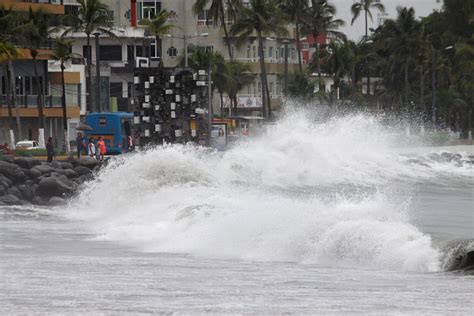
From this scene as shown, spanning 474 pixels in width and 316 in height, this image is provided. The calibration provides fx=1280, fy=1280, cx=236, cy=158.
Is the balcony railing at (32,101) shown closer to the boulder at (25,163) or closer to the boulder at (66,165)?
the boulder at (66,165)

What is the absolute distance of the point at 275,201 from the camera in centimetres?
2512

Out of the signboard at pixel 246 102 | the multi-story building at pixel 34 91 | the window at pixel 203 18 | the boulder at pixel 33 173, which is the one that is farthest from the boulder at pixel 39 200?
the signboard at pixel 246 102

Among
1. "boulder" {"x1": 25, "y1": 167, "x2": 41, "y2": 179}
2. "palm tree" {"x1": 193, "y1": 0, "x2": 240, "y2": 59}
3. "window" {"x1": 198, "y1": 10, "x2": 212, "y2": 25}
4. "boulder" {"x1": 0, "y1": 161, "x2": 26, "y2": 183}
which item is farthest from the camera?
"window" {"x1": 198, "y1": 10, "x2": 212, "y2": 25}

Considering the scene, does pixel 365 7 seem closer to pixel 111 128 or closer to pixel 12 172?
pixel 111 128

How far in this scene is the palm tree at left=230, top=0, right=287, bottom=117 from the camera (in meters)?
92.7

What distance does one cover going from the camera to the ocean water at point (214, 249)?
13.7 meters

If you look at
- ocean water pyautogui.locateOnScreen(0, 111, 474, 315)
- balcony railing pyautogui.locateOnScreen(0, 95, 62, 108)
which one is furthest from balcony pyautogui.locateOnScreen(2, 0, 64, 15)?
ocean water pyautogui.locateOnScreen(0, 111, 474, 315)

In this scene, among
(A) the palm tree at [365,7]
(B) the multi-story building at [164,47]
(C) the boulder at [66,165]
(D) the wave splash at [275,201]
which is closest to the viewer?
(D) the wave splash at [275,201]

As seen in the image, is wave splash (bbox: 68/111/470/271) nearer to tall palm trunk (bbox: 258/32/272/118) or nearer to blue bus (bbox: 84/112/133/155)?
blue bus (bbox: 84/112/133/155)

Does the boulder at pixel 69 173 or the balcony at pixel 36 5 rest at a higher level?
the balcony at pixel 36 5

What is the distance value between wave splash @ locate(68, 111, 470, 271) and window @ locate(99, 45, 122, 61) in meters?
37.2

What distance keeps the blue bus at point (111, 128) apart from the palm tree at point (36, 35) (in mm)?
4656

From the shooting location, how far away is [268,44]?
109 metres

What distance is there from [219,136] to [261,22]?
42918 millimetres
